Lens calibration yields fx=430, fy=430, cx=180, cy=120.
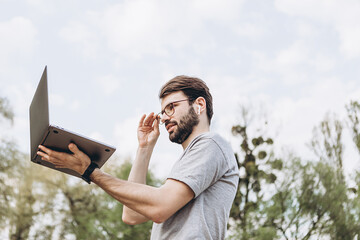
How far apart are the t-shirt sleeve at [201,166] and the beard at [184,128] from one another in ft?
0.59

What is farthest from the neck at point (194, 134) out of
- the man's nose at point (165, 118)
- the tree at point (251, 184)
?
the tree at point (251, 184)

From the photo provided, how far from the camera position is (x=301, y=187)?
1324 cm

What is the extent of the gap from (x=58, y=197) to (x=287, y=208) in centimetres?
Result: 940

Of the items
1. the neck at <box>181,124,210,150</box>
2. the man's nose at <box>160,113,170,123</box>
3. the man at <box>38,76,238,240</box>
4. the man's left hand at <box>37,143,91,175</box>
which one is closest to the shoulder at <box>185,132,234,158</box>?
the man at <box>38,76,238,240</box>

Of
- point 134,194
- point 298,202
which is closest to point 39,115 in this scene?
point 134,194

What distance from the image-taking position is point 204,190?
1.86 m

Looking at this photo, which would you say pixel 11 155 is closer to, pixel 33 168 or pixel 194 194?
pixel 33 168

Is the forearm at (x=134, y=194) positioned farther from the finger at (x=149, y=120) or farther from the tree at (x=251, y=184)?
the tree at (x=251, y=184)

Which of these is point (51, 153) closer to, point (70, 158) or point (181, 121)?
point (70, 158)

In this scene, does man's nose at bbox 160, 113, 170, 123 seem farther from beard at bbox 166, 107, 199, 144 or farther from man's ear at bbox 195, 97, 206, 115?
man's ear at bbox 195, 97, 206, 115

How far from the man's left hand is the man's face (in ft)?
1.61

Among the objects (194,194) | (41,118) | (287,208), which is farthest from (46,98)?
(287,208)

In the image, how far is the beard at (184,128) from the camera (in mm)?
2125

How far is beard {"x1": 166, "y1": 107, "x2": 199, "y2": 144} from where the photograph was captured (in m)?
2.12
